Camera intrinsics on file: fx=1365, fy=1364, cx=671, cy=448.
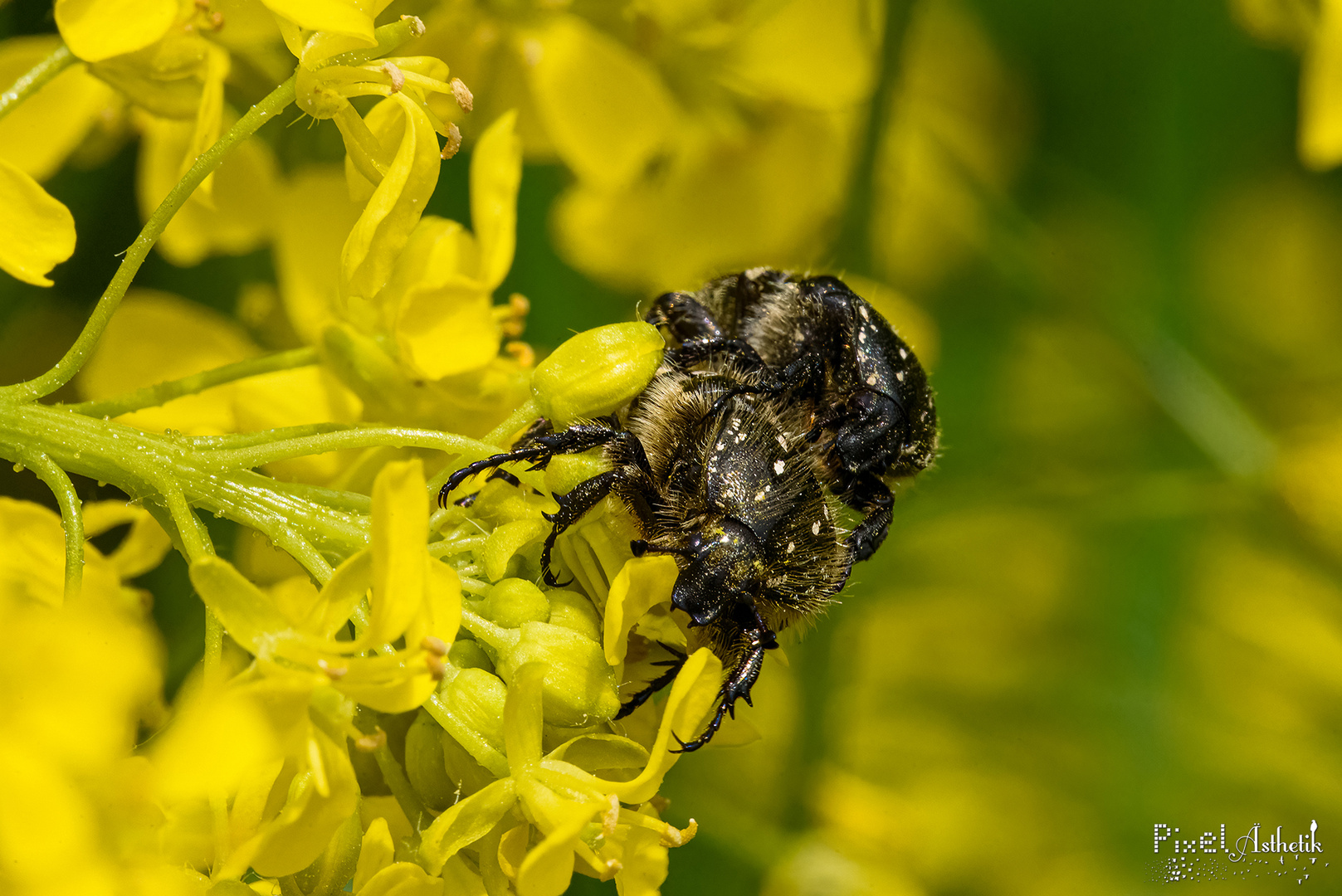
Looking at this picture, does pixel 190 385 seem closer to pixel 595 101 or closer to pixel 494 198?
pixel 494 198

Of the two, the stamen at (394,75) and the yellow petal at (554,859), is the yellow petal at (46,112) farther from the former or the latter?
the yellow petal at (554,859)

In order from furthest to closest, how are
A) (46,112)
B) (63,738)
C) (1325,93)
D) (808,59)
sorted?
(808,59), (1325,93), (46,112), (63,738)

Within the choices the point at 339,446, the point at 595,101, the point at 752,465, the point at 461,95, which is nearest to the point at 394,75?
the point at 461,95

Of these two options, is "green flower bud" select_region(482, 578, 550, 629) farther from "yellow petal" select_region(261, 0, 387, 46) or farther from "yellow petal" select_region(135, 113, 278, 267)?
"yellow petal" select_region(135, 113, 278, 267)

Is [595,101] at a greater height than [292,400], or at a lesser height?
greater

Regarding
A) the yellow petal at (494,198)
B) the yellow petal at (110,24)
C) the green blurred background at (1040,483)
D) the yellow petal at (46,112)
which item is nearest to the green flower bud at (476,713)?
the yellow petal at (494,198)

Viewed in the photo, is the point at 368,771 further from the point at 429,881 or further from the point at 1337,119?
the point at 1337,119
